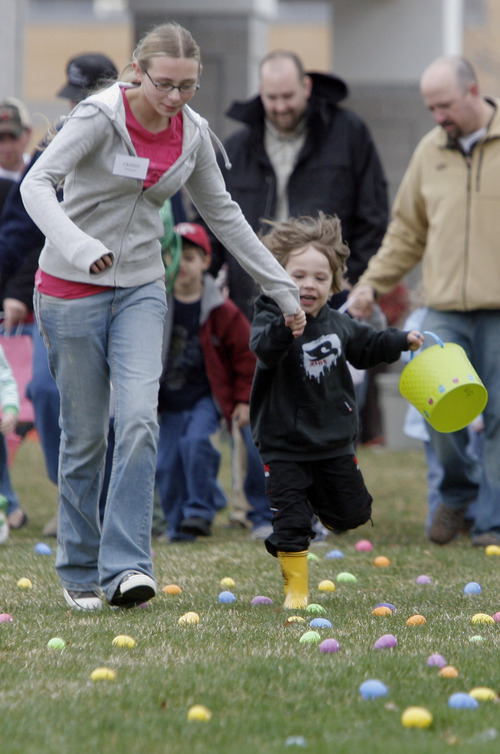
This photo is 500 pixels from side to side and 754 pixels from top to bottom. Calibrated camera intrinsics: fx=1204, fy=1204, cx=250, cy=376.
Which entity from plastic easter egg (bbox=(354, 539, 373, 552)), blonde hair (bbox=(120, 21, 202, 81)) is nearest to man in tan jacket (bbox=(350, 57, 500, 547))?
plastic easter egg (bbox=(354, 539, 373, 552))

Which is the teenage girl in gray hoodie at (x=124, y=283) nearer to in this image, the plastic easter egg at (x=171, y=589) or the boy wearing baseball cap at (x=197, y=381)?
the plastic easter egg at (x=171, y=589)

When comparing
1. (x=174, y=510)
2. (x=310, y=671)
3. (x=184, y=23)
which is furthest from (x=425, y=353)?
(x=184, y=23)

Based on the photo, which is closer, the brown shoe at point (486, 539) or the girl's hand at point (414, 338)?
the girl's hand at point (414, 338)

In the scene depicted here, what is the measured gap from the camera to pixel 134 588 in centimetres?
411

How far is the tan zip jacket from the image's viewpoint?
6.27m

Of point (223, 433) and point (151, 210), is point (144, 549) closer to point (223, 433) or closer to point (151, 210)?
point (151, 210)

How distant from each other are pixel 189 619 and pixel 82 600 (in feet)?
1.66

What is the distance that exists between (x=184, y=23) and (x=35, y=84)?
56.0 ft

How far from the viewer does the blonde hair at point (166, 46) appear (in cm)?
397

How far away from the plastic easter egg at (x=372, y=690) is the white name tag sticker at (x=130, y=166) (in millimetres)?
1918

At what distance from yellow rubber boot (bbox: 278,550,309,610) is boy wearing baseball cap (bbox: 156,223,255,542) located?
2.28m

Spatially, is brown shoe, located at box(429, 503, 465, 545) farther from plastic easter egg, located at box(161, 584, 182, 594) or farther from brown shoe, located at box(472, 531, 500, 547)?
plastic easter egg, located at box(161, 584, 182, 594)

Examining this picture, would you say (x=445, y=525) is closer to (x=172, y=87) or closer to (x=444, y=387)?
(x=444, y=387)

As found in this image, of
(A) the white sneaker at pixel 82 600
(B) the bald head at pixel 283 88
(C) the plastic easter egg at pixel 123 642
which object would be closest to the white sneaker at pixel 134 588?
(A) the white sneaker at pixel 82 600
